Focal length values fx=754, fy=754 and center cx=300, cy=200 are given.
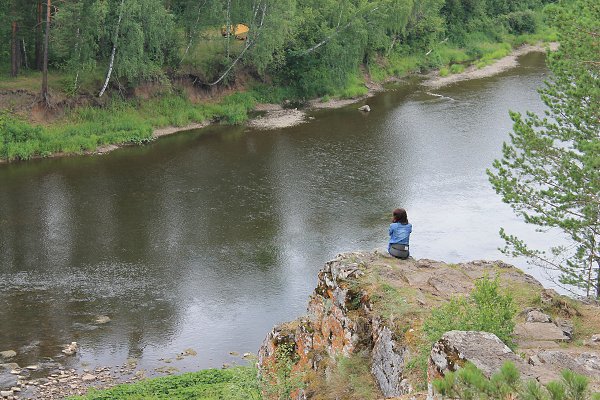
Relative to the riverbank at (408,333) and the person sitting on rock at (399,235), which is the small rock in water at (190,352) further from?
the person sitting on rock at (399,235)

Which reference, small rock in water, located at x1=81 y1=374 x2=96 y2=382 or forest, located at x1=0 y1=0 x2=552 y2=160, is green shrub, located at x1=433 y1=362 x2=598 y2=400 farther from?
forest, located at x1=0 y1=0 x2=552 y2=160

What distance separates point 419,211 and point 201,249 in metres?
10.6

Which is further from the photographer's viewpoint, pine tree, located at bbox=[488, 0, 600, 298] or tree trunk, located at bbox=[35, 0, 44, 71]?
tree trunk, located at bbox=[35, 0, 44, 71]

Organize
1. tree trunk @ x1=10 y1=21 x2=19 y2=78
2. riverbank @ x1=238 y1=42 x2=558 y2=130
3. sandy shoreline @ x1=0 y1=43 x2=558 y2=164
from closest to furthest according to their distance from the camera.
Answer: tree trunk @ x1=10 y1=21 x2=19 y2=78, sandy shoreline @ x1=0 y1=43 x2=558 y2=164, riverbank @ x1=238 y1=42 x2=558 y2=130

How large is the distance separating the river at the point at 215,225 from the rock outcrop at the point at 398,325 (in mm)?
8781

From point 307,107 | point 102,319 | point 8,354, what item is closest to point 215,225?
point 102,319

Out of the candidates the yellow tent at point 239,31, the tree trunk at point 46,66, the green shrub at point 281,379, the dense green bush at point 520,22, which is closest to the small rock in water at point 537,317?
the green shrub at point 281,379

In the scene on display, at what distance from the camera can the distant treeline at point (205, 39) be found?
4572 centimetres

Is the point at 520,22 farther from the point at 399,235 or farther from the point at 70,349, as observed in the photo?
the point at 399,235

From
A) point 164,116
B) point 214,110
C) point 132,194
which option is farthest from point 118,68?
point 132,194

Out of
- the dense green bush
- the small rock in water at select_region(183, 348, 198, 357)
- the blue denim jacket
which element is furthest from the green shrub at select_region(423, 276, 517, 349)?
the dense green bush

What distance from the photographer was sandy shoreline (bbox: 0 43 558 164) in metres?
50.5

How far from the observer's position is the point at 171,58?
53.1 meters

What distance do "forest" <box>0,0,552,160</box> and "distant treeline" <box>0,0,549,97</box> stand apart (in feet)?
0.26
